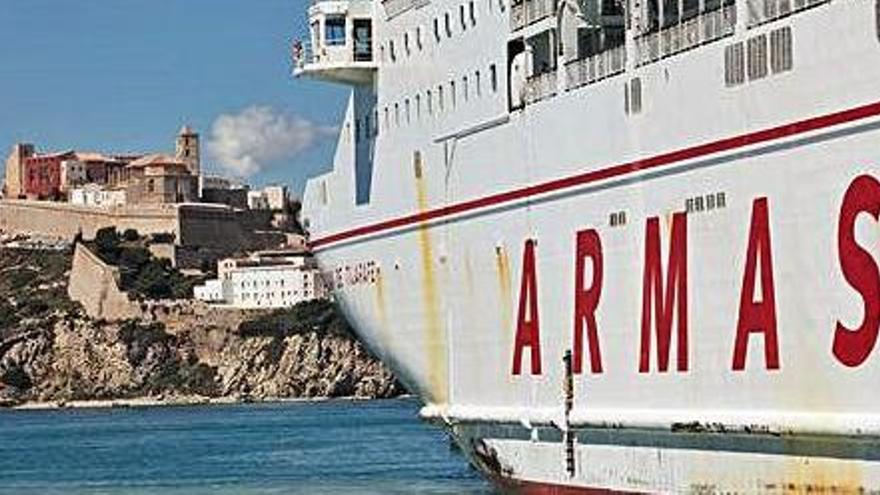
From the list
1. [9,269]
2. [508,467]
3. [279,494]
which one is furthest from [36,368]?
[508,467]

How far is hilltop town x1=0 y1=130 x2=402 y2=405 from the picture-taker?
13775cm

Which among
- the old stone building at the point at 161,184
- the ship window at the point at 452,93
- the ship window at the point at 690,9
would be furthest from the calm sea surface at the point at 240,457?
the old stone building at the point at 161,184

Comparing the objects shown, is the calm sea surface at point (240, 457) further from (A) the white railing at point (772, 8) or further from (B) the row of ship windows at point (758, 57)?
(A) the white railing at point (772, 8)

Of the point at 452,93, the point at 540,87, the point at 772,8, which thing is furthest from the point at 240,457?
the point at 772,8

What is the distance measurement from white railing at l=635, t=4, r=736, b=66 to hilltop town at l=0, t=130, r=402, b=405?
105m

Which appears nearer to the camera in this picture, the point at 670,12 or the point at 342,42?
the point at 670,12

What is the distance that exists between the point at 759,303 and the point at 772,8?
274 centimetres

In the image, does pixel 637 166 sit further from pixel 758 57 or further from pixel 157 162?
pixel 157 162

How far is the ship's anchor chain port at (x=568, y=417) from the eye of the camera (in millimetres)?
23484

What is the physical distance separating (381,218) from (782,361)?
11.8 metres

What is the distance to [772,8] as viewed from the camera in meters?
19.0

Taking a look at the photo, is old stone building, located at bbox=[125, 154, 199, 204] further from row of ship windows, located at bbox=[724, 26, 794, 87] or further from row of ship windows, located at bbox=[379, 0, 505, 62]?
row of ship windows, located at bbox=[724, 26, 794, 87]

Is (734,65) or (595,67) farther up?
(595,67)

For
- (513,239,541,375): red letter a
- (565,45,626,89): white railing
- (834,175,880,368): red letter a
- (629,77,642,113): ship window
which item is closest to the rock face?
(513,239,541,375): red letter a
